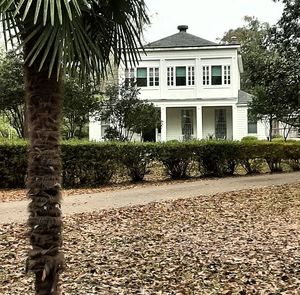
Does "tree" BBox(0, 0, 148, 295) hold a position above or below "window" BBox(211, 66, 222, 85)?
below

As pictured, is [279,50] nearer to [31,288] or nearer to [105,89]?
[105,89]

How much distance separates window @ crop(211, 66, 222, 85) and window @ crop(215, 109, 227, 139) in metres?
→ 2.12

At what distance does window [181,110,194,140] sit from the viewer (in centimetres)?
3029

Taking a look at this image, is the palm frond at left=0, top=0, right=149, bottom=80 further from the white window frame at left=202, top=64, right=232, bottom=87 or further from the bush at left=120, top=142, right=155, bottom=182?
the white window frame at left=202, top=64, right=232, bottom=87

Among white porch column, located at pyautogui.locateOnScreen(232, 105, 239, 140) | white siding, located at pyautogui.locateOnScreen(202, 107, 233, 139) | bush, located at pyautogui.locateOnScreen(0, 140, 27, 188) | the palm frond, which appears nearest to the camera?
the palm frond

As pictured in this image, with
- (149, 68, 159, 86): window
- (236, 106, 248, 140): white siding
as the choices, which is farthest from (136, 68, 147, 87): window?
(236, 106, 248, 140): white siding

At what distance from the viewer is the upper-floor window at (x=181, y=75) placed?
2892cm

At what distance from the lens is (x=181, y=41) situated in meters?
29.7

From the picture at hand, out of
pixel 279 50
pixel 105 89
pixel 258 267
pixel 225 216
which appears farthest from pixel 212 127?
pixel 258 267

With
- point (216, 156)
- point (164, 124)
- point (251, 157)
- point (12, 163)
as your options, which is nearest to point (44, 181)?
point (12, 163)

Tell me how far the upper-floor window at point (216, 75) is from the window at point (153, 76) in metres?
2.83

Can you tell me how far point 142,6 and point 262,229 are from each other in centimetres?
516

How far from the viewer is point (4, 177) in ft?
46.0

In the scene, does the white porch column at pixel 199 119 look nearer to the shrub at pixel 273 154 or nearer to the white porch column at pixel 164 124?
the white porch column at pixel 164 124
